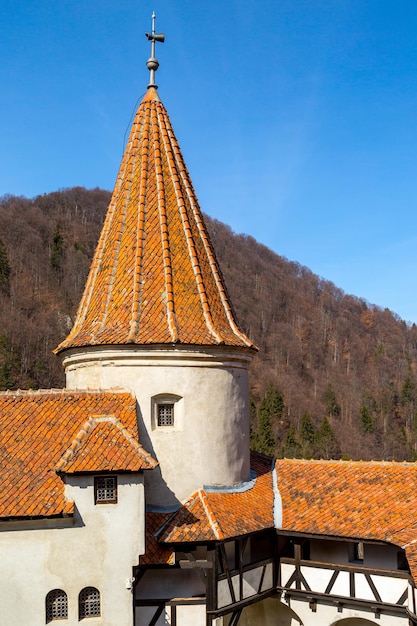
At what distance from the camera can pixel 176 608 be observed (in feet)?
50.2

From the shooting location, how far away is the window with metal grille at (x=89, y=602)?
47.0 feet

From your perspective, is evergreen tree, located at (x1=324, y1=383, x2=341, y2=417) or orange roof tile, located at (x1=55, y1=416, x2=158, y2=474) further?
evergreen tree, located at (x1=324, y1=383, x2=341, y2=417)

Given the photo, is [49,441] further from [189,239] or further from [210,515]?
[189,239]

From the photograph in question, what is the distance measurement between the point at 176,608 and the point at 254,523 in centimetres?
265

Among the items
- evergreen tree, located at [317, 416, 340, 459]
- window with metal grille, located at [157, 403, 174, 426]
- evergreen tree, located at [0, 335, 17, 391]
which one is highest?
evergreen tree, located at [0, 335, 17, 391]

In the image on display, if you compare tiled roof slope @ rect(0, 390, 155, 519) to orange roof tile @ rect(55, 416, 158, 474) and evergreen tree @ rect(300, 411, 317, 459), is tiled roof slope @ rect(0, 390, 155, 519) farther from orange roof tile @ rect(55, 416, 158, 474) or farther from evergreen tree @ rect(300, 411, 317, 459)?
evergreen tree @ rect(300, 411, 317, 459)

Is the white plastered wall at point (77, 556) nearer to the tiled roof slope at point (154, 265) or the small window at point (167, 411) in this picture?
the small window at point (167, 411)

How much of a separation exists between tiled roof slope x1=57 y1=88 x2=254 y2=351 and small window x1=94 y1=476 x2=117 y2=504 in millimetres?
3388

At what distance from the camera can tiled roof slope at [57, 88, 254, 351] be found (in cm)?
1700

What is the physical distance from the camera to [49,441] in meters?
15.2

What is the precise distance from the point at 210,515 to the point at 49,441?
4.07 metres

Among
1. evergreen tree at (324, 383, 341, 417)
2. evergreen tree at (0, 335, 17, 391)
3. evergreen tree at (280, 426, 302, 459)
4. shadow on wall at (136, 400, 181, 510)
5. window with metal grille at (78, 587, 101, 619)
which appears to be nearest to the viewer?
window with metal grille at (78, 587, 101, 619)

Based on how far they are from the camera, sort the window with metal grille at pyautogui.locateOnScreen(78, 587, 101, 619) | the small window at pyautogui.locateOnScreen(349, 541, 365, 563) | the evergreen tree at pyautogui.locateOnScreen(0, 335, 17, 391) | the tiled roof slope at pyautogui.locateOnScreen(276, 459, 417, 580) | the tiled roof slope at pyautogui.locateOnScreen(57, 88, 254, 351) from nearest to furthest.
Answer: the window with metal grille at pyautogui.locateOnScreen(78, 587, 101, 619), the tiled roof slope at pyautogui.locateOnScreen(276, 459, 417, 580), the tiled roof slope at pyautogui.locateOnScreen(57, 88, 254, 351), the small window at pyautogui.locateOnScreen(349, 541, 365, 563), the evergreen tree at pyautogui.locateOnScreen(0, 335, 17, 391)

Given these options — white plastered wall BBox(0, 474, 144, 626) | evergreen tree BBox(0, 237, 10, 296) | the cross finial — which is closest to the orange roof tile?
white plastered wall BBox(0, 474, 144, 626)
